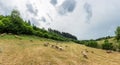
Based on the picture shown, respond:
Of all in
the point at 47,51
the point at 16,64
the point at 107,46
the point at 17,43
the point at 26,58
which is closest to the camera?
the point at 16,64

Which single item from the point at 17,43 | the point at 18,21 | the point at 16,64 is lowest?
the point at 16,64

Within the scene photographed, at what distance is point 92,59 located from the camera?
127 m

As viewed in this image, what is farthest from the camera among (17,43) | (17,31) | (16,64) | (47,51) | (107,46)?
(107,46)

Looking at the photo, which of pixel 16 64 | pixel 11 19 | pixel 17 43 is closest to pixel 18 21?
pixel 11 19

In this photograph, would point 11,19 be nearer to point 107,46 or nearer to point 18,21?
point 18,21

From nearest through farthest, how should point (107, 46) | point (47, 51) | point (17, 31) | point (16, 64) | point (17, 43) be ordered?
1. point (16, 64)
2. point (47, 51)
3. point (17, 43)
4. point (17, 31)
5. point (107, 46)

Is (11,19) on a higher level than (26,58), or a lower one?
higher

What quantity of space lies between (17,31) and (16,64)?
56119 mm

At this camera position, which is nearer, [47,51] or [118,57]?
[47,51]

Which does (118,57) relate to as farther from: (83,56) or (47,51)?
(47,51)

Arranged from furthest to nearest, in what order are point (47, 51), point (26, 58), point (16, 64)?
point (47, 51)
point (26, 58)
point (16, 64)

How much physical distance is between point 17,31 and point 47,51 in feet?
140

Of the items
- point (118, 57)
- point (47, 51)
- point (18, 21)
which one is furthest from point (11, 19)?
point (118, 57)

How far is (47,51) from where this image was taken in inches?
4742
